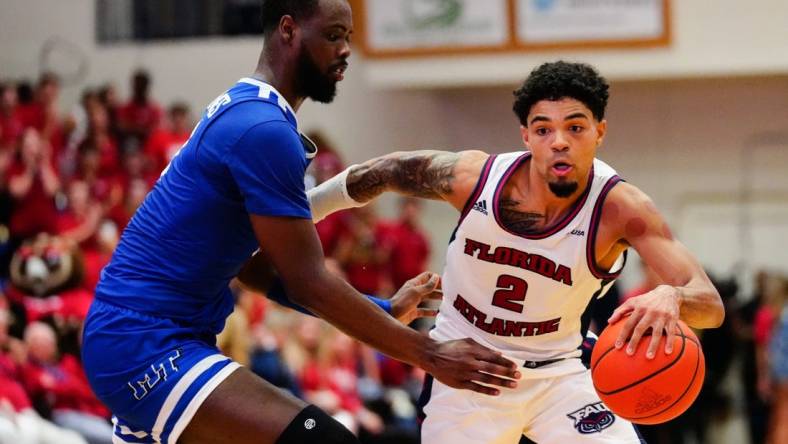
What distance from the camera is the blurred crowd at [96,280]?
27.7 feet

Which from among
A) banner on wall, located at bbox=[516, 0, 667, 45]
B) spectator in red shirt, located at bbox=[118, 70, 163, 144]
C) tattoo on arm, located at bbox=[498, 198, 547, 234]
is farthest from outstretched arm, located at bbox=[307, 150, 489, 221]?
banner on wall, located at bbox=[516, 0, 667, 45]

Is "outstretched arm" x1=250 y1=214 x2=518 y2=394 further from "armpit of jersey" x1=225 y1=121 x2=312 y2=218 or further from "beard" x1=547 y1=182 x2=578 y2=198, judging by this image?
"beard" x1=547 y1=182 x2=578 y2=198

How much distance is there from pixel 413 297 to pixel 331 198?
2.02 ft

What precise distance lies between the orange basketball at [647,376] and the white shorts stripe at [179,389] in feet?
4.57

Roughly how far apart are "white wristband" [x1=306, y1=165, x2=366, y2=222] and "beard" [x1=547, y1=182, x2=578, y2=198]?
38.3 inches

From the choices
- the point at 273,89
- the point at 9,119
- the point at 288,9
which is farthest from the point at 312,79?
the point at 9,119

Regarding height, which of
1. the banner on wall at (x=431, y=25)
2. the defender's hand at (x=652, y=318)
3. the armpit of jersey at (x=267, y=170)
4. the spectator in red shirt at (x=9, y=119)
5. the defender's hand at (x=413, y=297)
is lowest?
the defender's hand at (x=413, y=297)

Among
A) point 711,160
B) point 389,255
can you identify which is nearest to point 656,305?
point 389,255

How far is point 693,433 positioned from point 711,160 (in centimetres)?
378

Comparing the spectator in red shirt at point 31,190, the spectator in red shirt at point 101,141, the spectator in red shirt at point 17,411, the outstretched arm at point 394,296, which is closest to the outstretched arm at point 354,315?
the outstretched arm at point 394,296

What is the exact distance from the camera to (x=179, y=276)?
4242mm

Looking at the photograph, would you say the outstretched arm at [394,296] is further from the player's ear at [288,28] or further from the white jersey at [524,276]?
the player's ear at [288,28]

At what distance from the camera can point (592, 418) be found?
5.05 metres

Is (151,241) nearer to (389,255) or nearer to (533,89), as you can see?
(533,89)
